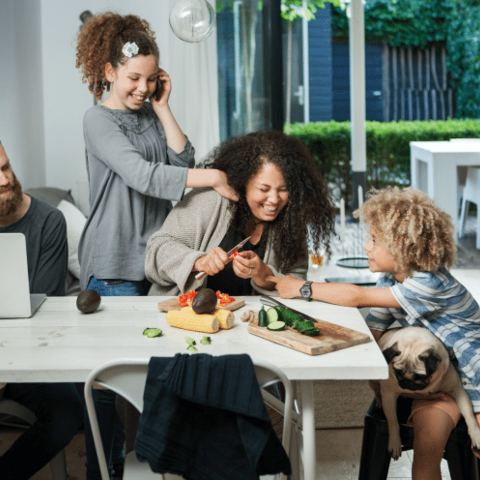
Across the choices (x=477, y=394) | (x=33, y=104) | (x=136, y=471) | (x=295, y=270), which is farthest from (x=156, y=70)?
(x=33, y=104)

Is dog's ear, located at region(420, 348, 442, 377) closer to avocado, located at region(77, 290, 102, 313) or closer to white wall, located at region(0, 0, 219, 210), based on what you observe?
avocado, located at region(77, 290, 102, 313)

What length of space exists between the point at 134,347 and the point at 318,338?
434 millimetres

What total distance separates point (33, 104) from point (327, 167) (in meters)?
2.78

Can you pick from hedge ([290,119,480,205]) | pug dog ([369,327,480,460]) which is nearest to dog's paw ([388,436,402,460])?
pug dog ([369,327,480,460])

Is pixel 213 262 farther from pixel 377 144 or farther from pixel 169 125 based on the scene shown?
pixel 377 144

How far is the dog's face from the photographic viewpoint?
1.52 metres

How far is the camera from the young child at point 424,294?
1.54m

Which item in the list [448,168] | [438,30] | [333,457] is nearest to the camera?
[333,457]

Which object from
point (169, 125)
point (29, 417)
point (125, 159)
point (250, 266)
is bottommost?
point (29, 417)

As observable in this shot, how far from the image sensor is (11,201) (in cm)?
205

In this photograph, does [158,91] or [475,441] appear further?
[158,91]

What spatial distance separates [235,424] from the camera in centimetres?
118

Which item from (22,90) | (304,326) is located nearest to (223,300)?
(304,326)

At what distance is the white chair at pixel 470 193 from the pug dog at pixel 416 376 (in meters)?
3.49
